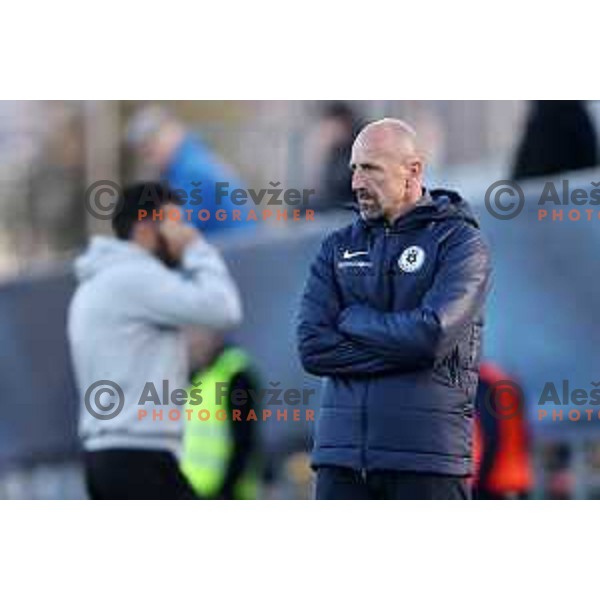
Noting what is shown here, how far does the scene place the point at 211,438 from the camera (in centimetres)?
951

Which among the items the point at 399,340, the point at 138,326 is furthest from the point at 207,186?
A: the point at 399,340

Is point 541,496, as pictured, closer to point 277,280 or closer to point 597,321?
point 597,321

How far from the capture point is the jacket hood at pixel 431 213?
6129 millimetres

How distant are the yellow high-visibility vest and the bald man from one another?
3217 millimetres

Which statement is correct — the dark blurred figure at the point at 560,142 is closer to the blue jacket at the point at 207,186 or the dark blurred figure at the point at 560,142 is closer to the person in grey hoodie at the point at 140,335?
the blue jacket at the point at 207,186

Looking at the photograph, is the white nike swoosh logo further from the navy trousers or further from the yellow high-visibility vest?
the yellow high-visibility vest

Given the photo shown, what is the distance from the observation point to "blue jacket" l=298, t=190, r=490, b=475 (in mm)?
6000

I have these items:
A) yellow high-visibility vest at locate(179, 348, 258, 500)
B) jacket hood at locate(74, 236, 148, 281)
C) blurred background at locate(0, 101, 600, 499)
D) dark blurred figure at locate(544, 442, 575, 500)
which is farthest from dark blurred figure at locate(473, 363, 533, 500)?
jacket hood at locate(74, 236, 148, 281)

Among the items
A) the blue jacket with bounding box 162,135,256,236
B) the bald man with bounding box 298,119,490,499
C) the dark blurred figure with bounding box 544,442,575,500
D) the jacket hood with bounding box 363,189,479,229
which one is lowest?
the dark blurred figure with bounding box 544,442,575,500

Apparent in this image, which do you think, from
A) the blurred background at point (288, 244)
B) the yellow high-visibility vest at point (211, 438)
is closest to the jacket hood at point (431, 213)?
the blurred background at point (288, 244)

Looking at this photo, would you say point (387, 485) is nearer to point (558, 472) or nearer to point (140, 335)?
point (140, 335)

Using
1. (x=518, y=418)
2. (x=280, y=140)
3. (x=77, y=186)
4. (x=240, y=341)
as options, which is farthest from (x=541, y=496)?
(x=77, y=186)

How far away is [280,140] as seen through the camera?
430 inches
